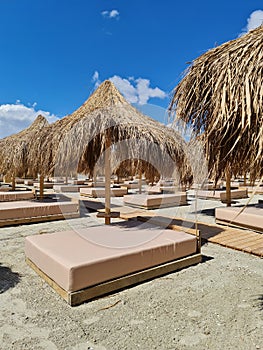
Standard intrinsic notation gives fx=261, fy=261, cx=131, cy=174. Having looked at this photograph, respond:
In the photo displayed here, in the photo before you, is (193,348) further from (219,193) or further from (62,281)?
(219,193)

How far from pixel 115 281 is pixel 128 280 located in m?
0.19

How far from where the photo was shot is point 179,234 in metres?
4.21

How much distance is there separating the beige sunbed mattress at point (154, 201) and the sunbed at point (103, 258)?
5062 millimetres

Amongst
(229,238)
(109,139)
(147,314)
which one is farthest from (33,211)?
(147,314)

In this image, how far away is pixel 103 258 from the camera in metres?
3.02

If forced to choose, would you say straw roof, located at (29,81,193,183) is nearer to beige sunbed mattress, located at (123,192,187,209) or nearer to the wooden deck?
the wooden deck

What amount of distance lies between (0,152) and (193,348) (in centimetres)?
1007

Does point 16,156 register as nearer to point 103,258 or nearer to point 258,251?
point 103,258

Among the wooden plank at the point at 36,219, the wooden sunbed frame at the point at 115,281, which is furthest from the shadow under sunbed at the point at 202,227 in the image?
the wooden plank at the point at 36,219

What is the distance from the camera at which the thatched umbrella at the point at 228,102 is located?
6.33 feet

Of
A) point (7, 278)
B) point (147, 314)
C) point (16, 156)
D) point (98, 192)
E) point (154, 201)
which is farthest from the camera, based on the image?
point (98, 192)

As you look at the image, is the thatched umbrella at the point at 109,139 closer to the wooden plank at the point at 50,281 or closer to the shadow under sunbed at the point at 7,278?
the wooden plank at the point at 50,281

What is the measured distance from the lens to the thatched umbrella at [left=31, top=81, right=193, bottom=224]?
194 inches

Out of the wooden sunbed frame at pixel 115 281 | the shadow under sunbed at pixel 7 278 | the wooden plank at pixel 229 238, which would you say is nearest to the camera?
the wooden sunbed frame at pixel 115 281
